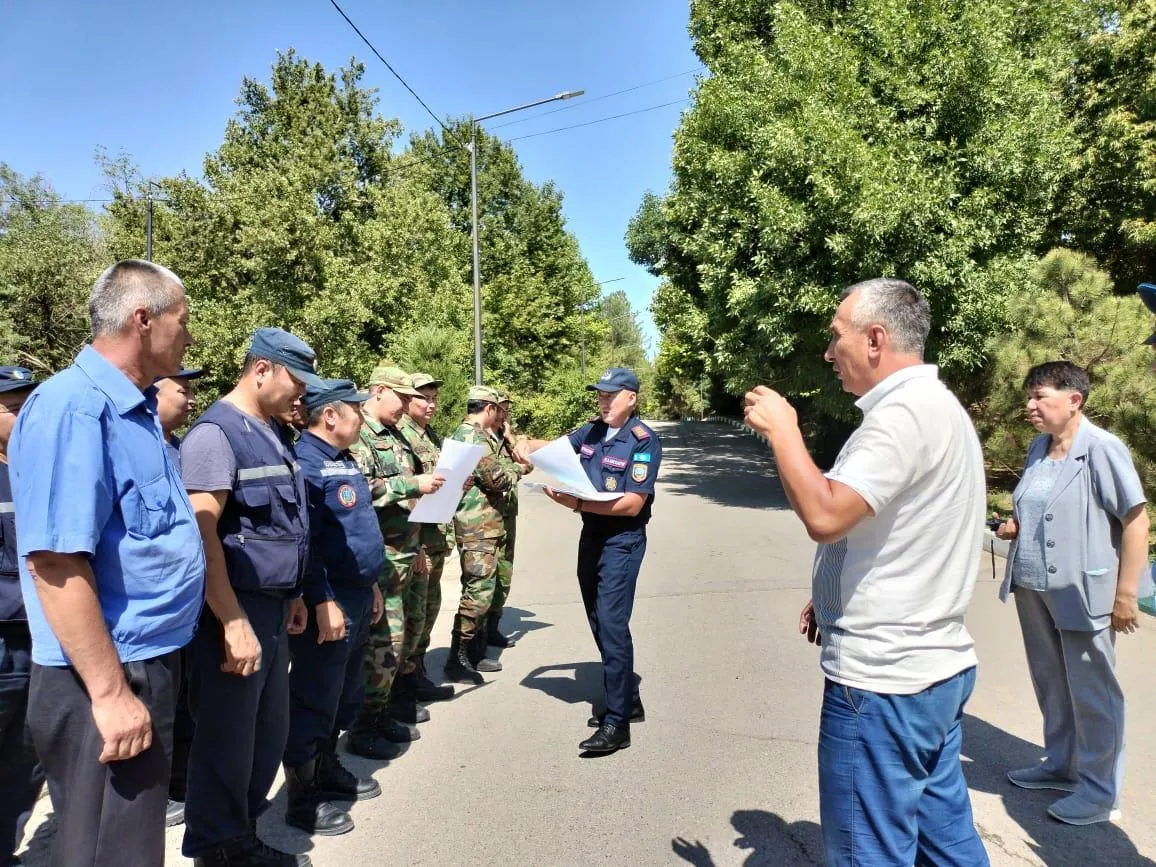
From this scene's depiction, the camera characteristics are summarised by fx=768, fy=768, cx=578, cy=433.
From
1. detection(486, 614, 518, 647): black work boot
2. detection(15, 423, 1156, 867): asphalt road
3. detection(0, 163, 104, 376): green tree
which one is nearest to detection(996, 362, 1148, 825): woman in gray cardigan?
detection(15, 423, 1156, 867): asphalt road

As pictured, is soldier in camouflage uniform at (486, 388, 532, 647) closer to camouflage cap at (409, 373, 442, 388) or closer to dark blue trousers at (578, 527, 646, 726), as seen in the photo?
camouflage cap at (409, 373, 442, 388)

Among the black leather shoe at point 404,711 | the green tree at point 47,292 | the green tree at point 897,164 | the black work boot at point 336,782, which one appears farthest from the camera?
the green tree at point 47,292

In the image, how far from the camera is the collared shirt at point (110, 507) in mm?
1880

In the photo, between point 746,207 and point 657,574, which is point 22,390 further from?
point 746,207

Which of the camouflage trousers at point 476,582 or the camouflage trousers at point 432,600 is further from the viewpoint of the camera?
the camouflage trousers at point 476,582

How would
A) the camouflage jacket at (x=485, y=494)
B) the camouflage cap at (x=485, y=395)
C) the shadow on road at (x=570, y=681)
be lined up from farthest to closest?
the camouflage cap at (x=485, y=395), the camouflage jacket at (x=485, y=494), the shadow on road at (x=570, y=681)

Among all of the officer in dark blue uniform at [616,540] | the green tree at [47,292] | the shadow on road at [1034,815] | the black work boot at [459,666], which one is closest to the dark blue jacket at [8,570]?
the officer in dark blue uniform at [616,540]

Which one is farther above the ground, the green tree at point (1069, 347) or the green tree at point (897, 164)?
the green tree at point (897, 164)

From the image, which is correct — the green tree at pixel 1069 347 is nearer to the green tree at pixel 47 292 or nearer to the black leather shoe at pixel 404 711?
the black leather shoe at pixel 404 711

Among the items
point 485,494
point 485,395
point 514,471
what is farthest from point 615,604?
point 485,395

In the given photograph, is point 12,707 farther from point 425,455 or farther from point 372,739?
point 425,455

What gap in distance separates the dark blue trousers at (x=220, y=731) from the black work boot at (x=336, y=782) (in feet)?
2.48

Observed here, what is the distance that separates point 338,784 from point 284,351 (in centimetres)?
208

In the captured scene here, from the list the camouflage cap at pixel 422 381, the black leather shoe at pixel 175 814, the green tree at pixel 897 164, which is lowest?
the black leather shoe at pixel 175 814
